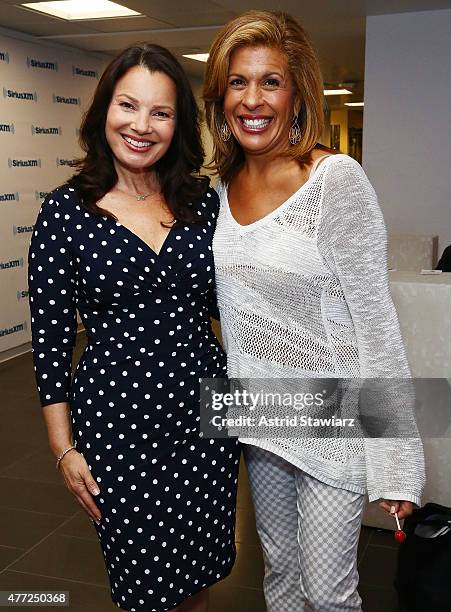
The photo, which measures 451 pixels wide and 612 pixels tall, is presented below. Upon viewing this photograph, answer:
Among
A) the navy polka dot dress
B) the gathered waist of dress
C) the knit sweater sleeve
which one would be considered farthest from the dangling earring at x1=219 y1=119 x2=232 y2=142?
the gathered waist of dress

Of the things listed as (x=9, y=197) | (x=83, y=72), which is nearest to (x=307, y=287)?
(x=9, y=197)

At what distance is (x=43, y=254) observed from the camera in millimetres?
1740

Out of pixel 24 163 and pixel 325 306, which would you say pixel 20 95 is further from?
pixel 325 306

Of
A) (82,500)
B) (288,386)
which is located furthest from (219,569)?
(288,386)

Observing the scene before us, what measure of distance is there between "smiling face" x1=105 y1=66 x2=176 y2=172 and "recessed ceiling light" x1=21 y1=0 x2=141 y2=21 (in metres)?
4.80

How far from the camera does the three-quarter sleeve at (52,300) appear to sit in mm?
1735

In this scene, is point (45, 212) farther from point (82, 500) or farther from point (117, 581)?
point (117, 581)

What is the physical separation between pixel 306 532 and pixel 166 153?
1028 millimetres

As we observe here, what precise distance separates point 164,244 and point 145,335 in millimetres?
231

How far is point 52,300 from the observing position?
1764 mm

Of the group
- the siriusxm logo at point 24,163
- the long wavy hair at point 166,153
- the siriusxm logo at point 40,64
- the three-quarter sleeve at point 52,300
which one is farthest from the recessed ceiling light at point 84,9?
the three-quarter sleeve at point 52,300

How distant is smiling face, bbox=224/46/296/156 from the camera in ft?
5.55

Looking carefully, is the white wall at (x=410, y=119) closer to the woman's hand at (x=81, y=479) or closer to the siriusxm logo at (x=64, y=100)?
the siriusxm logo at (x=64, y=100)

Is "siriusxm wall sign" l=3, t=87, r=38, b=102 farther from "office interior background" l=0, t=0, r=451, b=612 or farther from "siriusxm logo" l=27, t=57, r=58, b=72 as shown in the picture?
"siriusxm logo" l=27, t=57, r=58, b=72
